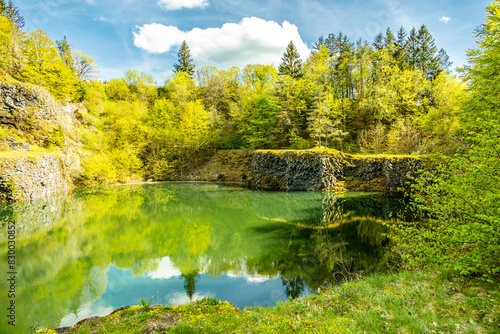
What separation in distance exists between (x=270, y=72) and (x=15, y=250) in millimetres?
45579

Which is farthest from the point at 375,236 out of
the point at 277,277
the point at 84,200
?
the point at 84,200

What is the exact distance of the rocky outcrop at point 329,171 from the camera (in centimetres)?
2350

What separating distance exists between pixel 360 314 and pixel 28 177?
26394 millimetres

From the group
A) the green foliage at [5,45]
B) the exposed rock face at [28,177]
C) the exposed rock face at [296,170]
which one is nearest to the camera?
the exposed rock face at [28,177]

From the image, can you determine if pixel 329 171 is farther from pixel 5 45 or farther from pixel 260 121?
pixel 5 45

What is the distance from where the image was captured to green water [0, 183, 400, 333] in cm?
668

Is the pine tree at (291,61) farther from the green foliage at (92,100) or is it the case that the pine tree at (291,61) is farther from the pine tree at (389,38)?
the green foliage at (92,100)

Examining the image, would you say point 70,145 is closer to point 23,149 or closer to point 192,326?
point 23,149

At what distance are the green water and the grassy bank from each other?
145 cm

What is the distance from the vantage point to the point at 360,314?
3896 millimetres

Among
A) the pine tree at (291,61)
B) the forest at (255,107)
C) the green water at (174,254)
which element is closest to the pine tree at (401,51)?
the forest at (255,107)

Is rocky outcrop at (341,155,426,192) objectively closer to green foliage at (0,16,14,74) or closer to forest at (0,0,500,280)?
forest at (0,0,500,280)

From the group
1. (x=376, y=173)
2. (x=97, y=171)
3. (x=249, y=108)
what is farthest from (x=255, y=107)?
(x=97, y=171)

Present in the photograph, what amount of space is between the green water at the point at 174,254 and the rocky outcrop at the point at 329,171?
267 inches
